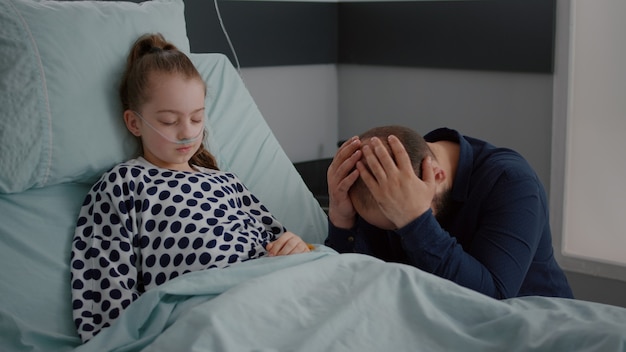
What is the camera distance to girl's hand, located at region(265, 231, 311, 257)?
182 cm

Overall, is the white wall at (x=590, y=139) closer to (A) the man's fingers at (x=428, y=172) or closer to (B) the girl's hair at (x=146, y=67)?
(A) the man's fingers at (x=428, y=172)

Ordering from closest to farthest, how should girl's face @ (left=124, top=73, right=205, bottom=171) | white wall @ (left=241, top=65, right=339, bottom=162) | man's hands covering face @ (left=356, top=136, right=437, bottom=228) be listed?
1. man's hands covering face @ (left=356, top=136, right=437, bottom=228)
2. girl's face @ (left=124, top=73, right=205, bottom=171)
3. white wall @ (left=241, top=65, right=339, bottom=162)

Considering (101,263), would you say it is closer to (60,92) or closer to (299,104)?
(60,92)

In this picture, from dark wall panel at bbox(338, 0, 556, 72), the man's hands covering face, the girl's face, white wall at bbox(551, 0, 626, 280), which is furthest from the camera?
dark wall panel at bbox(338, 0, 556, 72)

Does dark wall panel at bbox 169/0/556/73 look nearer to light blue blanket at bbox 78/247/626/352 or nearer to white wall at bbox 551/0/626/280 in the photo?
white wall at bbox 551/0/626/280

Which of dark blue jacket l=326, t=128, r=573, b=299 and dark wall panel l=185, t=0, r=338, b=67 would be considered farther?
dark wall panel l=185, t=0, r=338, b=67

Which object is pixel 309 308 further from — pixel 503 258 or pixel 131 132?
pixel 131 132

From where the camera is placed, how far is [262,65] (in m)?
3.27

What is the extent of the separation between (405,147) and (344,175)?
0.14 metres

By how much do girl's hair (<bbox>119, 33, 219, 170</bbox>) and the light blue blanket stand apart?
20.2 inches

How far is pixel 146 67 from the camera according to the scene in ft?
6.31

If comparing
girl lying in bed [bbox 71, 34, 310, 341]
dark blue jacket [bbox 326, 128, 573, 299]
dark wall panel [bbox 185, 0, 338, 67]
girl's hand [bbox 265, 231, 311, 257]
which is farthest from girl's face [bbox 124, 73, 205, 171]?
dark wall panel [bbox 185, 0, 338, 67]

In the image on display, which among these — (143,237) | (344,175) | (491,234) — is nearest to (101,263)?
(143,237)

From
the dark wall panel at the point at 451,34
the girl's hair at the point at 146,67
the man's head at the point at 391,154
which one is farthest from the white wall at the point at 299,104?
the man's head at the point at 391,154
